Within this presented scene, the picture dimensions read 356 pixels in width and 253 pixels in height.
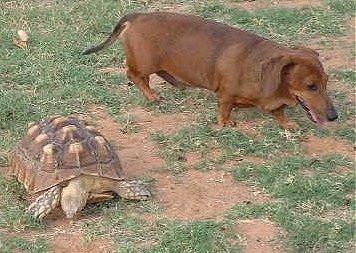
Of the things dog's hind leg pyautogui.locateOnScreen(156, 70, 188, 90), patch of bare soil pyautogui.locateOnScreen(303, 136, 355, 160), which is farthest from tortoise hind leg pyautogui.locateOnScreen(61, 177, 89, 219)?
dog's hind leg pyautogui.locateOnScreen(156, 70, 188, 90)

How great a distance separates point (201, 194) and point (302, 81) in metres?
1.16

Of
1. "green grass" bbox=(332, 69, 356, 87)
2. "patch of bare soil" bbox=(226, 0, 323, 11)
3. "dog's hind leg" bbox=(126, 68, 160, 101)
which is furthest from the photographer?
"patch of bare soil" bbox=(226, 0, 323, 11)

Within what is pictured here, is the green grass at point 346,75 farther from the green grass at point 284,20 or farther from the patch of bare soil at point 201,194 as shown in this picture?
the patch of bare soil at point 201,194

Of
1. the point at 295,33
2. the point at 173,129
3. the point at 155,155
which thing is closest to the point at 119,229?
the point at 155,155

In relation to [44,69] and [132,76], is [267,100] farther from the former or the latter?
[44,69]

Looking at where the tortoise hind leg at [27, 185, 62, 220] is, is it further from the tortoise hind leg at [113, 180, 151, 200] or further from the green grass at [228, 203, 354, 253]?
the green grass at [228, 203, 354, 253]

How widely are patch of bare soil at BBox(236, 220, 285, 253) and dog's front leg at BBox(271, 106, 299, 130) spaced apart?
1.39 metres

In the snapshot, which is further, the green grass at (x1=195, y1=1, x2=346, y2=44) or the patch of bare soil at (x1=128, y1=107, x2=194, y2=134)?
the green grass at (x1=195, y1=1, x2=346, y2=44)

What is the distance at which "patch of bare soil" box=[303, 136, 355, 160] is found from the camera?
18.6 ft

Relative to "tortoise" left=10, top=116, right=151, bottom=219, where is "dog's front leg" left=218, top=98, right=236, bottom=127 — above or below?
below

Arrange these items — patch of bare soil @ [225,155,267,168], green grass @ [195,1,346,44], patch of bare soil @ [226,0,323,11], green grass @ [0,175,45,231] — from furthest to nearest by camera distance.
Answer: patch of bare soil @ [226,0,323,11] < green grass @ [195,1,346,44] < patch of bare soil @ [225,155,267,168] < green grass @ [0,175,45,231]

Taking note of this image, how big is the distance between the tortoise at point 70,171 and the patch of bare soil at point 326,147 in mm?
1326

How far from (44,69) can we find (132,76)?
35.5 inches

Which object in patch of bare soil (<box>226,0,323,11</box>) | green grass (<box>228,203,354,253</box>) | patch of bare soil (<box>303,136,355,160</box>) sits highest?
green grass (<box>228,203,354,253</box>)
